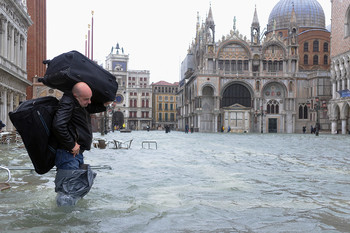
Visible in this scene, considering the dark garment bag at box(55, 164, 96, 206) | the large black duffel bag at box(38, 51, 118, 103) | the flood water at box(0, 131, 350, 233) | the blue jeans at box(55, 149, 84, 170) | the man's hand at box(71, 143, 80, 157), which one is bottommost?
the flood water at box(0, 131, 350, 233)

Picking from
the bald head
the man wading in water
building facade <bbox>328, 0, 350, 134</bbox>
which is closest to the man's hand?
the man wading in water

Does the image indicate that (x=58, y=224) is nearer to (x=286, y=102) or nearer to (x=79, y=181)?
(x=79, y=181)

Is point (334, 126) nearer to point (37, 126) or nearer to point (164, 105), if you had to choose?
point (37, 126)

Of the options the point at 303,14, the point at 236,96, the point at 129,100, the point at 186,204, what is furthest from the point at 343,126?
the point at 129,100

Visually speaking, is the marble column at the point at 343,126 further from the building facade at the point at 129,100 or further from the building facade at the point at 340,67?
the building facade at the point at 129,100

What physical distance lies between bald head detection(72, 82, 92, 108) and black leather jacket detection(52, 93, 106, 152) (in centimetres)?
6

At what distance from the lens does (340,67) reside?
166ft

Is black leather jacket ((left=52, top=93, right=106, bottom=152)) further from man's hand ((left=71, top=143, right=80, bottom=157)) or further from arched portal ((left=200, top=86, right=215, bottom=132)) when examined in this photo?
arched portal ((left=200, top=86, right=215, bottom=132))

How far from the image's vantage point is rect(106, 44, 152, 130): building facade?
105 metres

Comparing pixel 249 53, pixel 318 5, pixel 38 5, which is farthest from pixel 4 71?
pixel 318 5

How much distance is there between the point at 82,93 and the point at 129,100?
4032 inches

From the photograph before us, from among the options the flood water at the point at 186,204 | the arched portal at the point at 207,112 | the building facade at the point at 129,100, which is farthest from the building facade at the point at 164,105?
the flood water at the point at 186,204

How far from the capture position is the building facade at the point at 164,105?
11212cm

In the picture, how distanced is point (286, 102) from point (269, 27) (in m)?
17.5
